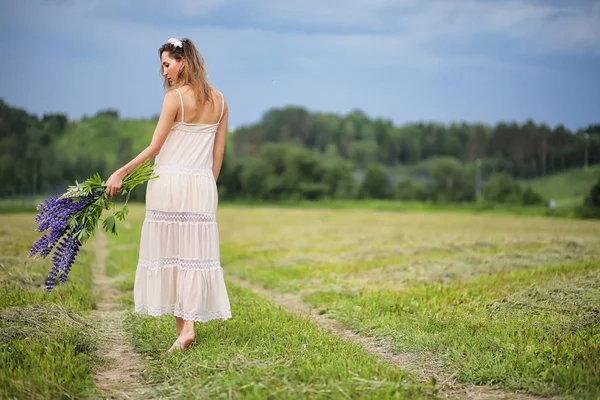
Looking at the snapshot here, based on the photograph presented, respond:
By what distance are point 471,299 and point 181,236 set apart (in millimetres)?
4160

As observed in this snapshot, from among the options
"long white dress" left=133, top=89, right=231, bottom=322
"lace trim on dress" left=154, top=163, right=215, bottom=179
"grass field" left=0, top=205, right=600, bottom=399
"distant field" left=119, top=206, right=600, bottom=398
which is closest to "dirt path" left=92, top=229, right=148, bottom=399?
A: "grass field" left=0, top=205, right=600, bottom=399

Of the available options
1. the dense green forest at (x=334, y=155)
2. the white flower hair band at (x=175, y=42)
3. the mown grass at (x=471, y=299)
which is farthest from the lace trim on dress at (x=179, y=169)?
the dense green forest at (x=334, y=155)

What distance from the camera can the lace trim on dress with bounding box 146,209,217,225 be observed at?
571cm

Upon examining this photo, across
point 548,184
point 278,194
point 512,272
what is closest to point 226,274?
point 512,272

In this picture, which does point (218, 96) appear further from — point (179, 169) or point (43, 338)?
point (43, 338)

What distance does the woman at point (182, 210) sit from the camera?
5.69 metres

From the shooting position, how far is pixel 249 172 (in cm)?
6181

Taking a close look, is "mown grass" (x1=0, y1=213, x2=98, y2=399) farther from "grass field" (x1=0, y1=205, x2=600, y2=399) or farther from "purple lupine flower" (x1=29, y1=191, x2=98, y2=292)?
"purple lupine flower" (x1=29, y1=191, x2=98, y2=292)

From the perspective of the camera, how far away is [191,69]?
5.73 meters

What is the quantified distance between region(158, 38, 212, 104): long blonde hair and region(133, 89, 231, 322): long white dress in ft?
0.58

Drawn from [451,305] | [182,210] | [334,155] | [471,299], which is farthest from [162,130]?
[334,155]

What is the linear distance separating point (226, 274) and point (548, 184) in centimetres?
3287

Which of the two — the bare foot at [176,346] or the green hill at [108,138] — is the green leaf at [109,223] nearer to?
the bare foot at [176,346]

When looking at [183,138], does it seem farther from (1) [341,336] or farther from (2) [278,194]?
(2) [278,194]
